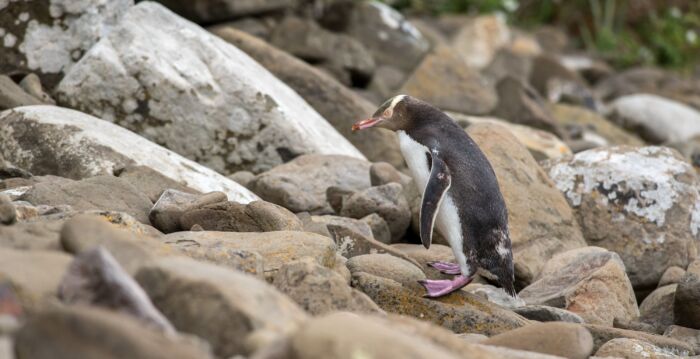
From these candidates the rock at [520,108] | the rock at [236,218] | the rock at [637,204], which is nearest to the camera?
the rock at [236,218]

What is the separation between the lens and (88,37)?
8.65 metres

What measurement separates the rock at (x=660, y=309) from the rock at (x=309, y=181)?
2.19 meters

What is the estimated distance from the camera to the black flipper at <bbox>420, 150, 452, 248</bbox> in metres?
5.98

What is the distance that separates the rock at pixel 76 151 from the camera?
6.82 metres

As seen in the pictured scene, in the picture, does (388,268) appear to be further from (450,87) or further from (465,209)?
(450,87)

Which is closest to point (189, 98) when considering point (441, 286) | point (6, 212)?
point (441, 286)

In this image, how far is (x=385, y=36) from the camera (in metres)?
13.0

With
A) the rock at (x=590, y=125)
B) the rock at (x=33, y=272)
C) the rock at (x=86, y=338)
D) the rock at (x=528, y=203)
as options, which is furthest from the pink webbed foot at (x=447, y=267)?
the rock at (x=590, y=125)

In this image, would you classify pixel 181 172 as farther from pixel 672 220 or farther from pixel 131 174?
pixel 672 220

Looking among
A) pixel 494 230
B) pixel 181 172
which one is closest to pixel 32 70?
pixel 181 172

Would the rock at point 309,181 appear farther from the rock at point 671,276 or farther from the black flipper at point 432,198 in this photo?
the rock at point 671,276

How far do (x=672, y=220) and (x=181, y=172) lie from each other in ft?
11.9

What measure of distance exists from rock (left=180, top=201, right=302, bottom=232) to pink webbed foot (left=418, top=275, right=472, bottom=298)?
31.9 inches

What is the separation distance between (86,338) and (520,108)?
30.7 ft
